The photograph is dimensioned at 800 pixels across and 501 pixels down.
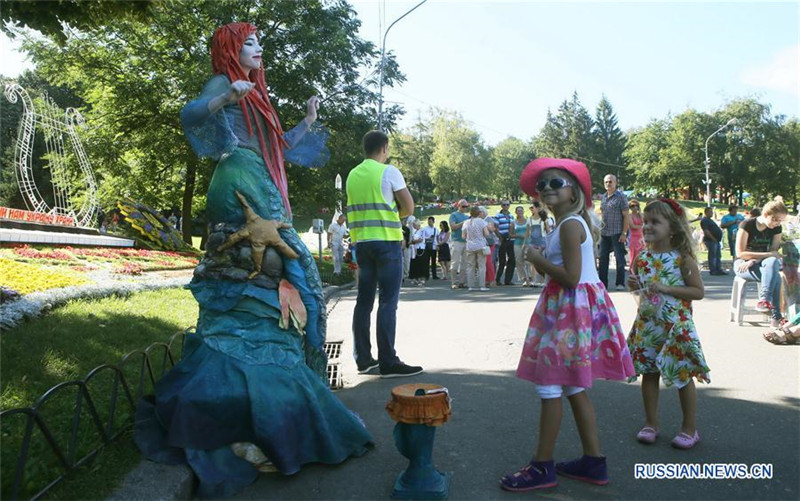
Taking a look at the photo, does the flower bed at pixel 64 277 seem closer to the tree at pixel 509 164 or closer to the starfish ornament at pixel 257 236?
the starfish ornament at pixel 257 236

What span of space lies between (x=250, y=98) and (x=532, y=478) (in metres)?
2.70

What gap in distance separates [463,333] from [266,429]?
4.73 meters

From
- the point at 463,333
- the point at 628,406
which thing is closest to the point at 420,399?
the point at 628,406

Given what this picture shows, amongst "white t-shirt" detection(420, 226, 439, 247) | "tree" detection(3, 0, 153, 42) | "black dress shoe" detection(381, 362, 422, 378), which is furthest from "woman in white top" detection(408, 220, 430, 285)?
"tree" detection(3, 0, 153, 42)

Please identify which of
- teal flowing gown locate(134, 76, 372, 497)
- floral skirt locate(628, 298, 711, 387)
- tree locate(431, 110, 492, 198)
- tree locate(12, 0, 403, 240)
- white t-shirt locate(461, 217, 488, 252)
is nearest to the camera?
teal flowing gown locate(134, 76, 372, 497)

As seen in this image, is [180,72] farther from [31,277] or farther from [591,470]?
[591,470]

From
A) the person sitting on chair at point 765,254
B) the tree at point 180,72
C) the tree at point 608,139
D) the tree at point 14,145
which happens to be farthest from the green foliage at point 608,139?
the person sitting on chair at point 765,254

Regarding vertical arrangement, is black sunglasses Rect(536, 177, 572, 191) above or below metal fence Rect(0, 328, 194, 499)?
above

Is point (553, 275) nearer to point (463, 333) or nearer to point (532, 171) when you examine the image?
point (532, 171)

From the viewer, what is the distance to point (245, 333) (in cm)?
349

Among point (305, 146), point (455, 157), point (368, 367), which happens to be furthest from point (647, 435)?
point (455, 157)

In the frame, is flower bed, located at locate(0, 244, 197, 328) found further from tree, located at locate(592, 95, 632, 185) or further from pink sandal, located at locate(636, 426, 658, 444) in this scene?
tree, located at locate(592, 95, 632, 185)

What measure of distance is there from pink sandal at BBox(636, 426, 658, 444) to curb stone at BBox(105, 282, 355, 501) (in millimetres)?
2608

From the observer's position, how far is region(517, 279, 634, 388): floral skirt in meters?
3.20
